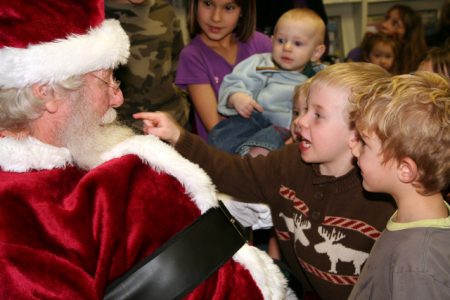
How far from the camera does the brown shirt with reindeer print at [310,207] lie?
1616 mm

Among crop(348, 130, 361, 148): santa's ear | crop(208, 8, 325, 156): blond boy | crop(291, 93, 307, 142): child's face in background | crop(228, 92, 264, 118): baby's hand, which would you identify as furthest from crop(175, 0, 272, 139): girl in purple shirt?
crop(348, 130, 361, 148): santa's ear

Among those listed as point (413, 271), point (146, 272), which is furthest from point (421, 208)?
point (146, 272)

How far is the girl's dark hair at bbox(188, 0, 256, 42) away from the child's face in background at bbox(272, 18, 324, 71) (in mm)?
276

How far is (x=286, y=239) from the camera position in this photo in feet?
6.15

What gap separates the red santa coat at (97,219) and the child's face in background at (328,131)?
46 centimetres

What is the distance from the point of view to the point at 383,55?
3.99 m

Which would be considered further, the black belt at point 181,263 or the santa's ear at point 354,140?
the santa's ear at point 354,140

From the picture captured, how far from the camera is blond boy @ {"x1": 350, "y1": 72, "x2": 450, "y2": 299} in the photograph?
1.27m

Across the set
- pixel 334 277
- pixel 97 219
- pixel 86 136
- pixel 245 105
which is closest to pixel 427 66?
pixel 245 105

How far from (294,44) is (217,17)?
16.9 inches

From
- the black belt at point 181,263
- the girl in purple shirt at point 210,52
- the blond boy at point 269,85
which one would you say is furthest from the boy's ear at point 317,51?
the black belt at point 181,263

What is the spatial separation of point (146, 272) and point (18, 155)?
1.35 ft

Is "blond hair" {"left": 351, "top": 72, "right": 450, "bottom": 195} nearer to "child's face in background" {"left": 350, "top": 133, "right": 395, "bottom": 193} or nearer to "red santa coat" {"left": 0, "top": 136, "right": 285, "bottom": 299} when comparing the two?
"child's face in background" {"left": 350, "top": 133, "right": 395, "bottom": 193}

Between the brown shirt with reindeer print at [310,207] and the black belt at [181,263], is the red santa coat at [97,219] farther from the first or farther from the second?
the brown shirt with reindeer print at [310,207]
